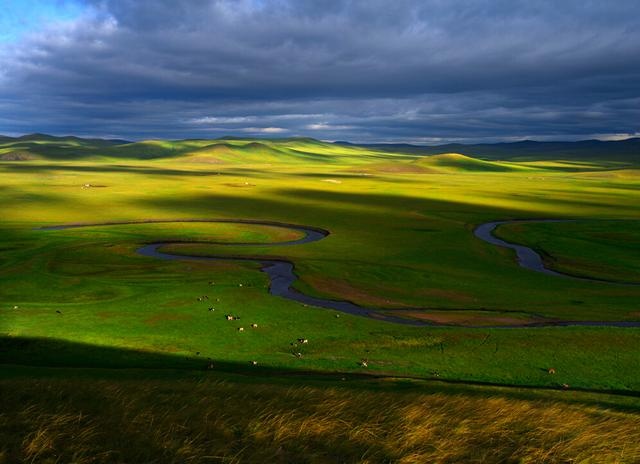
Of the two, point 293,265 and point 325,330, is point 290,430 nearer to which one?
point 325,330

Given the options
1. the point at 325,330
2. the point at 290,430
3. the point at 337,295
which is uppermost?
the point at 290,430

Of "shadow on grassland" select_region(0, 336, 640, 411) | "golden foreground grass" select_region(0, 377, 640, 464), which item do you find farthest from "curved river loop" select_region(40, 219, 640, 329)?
"golden foreground grass" select_region(0, 377, 640, 464)

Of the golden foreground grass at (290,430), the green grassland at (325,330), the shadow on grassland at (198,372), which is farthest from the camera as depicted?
the shadow on grassland at (198,372)

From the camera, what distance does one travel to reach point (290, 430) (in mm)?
10297

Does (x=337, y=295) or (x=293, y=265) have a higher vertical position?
(x=293, y=265)

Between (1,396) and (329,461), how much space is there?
8.36 meters

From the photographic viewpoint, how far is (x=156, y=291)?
4816cm

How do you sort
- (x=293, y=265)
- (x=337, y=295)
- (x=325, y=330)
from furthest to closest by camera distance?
(x=293, y=265), (x=337, y=295), (x=325, y=330)

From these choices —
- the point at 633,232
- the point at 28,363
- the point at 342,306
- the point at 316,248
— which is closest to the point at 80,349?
the point at 28,363

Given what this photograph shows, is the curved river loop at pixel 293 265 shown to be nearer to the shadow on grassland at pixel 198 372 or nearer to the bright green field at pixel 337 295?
the bright green field at pixel 337 295

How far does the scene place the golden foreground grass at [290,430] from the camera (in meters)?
9.30

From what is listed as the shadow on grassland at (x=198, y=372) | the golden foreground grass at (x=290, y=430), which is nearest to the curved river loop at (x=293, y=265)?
the shadow on grassland at (x=198, y=372)

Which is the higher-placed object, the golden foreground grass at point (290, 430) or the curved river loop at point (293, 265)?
the golden foreground grass at point (290, 430)

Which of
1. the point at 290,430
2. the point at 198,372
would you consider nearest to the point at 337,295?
the point at 198,372
